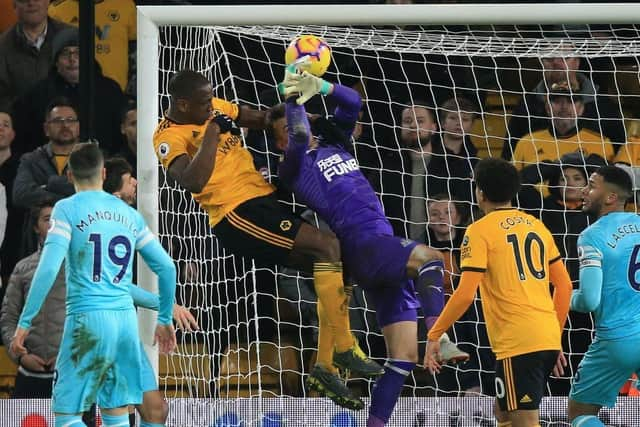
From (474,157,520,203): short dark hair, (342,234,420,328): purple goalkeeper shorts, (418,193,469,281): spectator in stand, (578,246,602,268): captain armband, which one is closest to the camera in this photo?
(474,157,520,203): short dark hair

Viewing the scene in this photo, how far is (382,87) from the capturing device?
28.9 ft

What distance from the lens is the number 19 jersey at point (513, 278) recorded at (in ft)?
20.2

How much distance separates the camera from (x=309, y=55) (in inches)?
264

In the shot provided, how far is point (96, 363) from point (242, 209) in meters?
1.37

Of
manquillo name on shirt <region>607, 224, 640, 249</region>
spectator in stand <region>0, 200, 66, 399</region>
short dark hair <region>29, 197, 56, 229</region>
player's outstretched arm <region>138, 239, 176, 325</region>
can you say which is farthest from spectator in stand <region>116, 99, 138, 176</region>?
manquillo name on shirt <region>607, 224, 640, 249</region>

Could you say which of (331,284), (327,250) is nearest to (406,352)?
(331,284)

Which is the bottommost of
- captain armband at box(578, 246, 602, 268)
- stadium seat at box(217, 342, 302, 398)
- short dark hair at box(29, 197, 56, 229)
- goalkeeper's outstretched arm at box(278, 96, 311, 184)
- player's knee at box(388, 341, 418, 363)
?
player's knee at box(388, 341, 418, 363)

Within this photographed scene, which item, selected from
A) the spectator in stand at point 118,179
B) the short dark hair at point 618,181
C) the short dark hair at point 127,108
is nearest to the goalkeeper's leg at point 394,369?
the short dark hair at point 618,181

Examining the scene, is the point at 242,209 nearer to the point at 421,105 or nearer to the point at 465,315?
the point at 421,105

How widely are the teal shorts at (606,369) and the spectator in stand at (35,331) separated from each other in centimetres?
318

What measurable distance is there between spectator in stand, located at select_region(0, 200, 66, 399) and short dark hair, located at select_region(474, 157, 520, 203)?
114 inches

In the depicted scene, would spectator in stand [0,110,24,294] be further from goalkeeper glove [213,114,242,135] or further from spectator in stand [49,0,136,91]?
goalkeeper glove [213,114,242,135]

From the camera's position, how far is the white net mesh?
25.9ft

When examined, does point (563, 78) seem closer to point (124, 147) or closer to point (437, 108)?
point (437, 108)
